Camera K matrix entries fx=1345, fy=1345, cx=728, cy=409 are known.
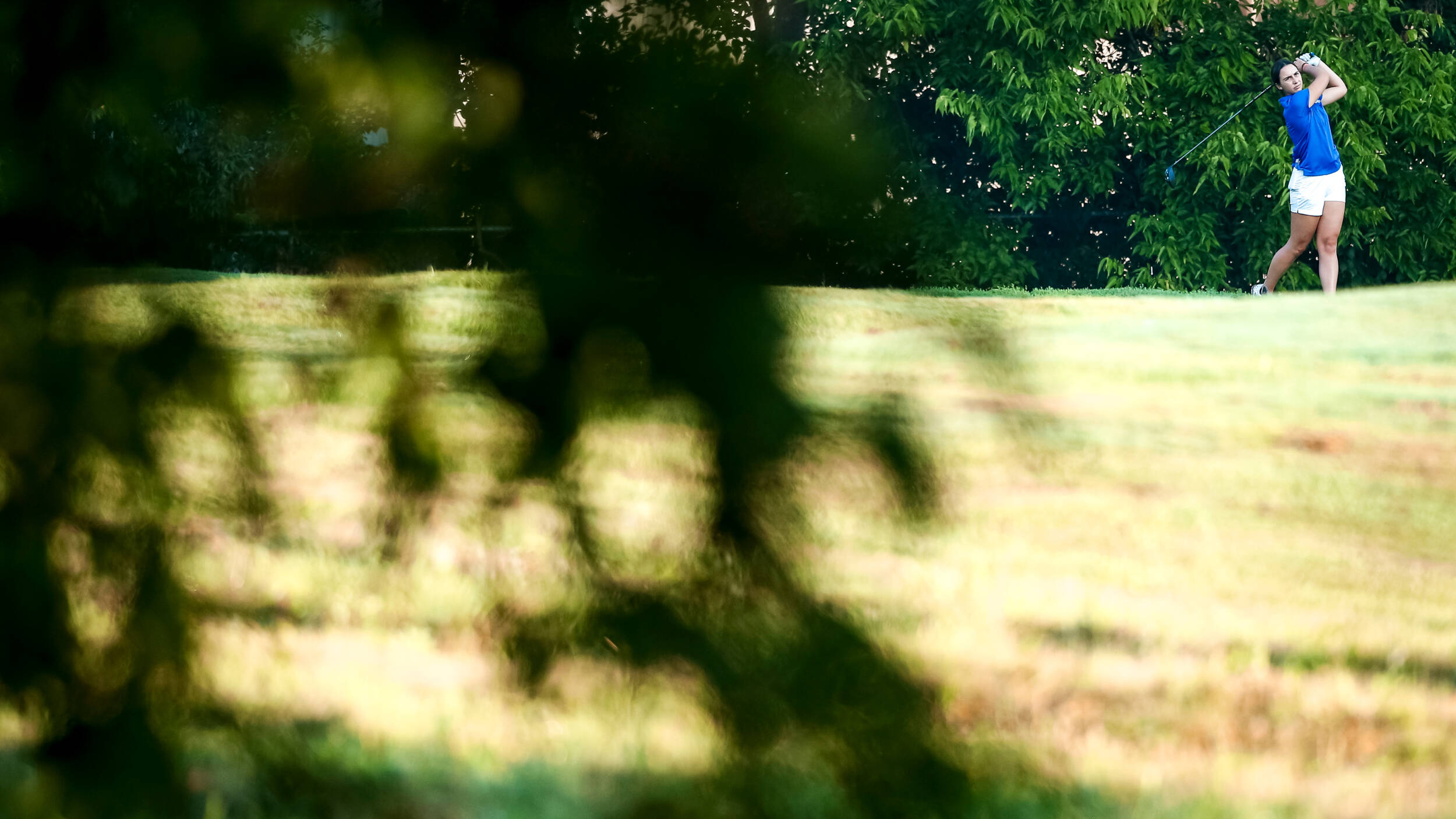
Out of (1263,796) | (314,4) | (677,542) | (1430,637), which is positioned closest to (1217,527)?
(1430,637)

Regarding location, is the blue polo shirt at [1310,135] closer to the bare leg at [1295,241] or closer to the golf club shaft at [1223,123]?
the bare leg at [1295,241]

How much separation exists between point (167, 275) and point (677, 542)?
0.61 metres

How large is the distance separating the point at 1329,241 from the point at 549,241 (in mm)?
8651

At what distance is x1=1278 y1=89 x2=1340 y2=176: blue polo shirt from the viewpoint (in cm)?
842

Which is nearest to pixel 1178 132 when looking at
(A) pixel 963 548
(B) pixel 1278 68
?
(B) pixel 1278 68

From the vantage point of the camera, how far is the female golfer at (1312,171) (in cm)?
847

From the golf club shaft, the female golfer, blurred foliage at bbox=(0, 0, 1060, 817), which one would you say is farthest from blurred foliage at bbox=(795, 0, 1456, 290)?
blurred foliage at bbox=(0, 0, 1060, 817)

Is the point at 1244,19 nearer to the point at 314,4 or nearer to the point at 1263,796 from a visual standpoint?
the point at 1263,796

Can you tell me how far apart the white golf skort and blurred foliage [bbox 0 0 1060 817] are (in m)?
8.27

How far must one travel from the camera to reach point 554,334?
1.21 meters

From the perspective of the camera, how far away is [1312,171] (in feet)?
28.0

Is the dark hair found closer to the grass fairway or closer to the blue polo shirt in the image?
the blue polo shirt

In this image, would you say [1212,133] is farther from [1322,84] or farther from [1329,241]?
[1329,241]

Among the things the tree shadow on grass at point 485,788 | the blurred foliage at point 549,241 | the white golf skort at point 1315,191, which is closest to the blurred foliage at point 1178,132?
the white golf skort at point 1315,191
